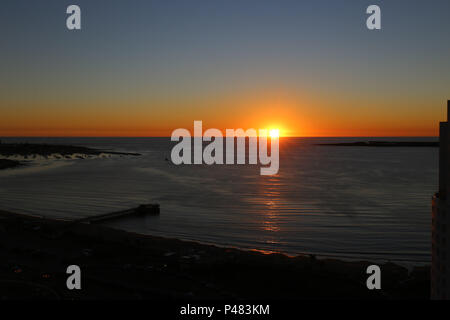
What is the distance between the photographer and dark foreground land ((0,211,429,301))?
599 inches

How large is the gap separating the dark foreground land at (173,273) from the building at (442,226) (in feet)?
32.9

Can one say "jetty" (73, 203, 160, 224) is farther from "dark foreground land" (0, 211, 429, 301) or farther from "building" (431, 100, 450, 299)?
"building" (431, 100, 450, 299)

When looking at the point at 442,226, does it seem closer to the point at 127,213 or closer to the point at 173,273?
the point at 173,273

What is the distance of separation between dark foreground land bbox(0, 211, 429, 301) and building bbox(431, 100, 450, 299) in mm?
10025

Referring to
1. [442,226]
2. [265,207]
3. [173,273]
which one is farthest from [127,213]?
[442,226]

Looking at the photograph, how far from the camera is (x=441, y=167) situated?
6680mm

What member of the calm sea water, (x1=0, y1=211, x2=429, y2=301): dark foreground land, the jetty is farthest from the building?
the jetty

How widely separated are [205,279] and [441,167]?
13102 mm

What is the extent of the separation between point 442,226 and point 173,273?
45.1ft

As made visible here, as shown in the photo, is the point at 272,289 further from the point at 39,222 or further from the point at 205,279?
the point at 39,222

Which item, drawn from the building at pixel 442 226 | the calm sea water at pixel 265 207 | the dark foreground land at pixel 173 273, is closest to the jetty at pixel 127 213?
the calm sea water at pixel 265 207

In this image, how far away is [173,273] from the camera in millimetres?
17688

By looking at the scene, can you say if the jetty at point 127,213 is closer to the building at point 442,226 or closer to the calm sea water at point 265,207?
the calm sea water at point 265,207
